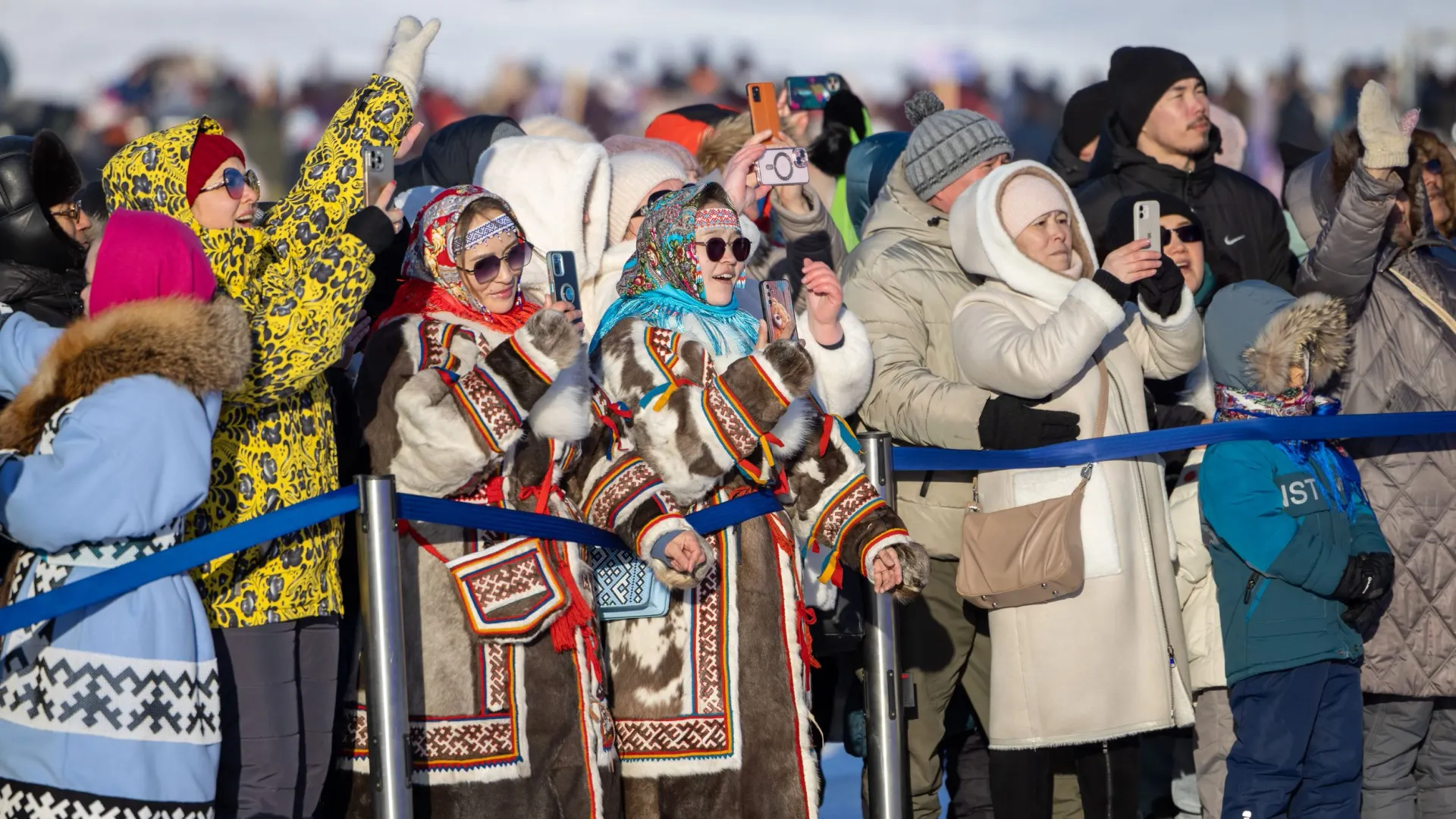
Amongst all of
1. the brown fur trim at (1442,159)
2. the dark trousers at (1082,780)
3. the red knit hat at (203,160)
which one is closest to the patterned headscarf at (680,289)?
the red knit hat at (203,160)

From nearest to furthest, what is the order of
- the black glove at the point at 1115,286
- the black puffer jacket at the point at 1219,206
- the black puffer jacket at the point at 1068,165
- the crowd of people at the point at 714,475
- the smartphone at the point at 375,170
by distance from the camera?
the crowd of people at the point at 714,475 < the smartphone at the point at 375,170 < the black glove at the point at 1115,286 < the black puffer jacket at the point at 1219,206 < the black puffer jacket at the point at 1068,165

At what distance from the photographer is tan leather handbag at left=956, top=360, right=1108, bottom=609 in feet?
15.8

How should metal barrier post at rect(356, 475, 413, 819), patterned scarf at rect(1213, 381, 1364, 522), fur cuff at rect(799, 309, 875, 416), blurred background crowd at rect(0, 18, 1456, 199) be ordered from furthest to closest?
blurred background crowd at rect(0, 18, 1456, 199)
patterned scarf at rect(1213, 381, 1364, 522)
fur cuff at rect(799, 309, 875, 416)
metal barrier post at rect(356, 475, 413, 819)

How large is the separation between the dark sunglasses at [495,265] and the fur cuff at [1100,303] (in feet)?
5.07

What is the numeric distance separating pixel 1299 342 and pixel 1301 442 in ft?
A: 1.00

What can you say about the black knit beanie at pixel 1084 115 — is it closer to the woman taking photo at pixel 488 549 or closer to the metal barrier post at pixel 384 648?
the woman taking photo at pixel 488 549

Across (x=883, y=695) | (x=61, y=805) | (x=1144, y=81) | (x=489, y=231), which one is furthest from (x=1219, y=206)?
(x=61, y=805)

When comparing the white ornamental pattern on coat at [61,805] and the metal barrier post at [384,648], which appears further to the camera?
the metal barrier post at [384,648]

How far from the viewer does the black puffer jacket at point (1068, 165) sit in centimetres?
759

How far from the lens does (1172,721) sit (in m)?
4.95

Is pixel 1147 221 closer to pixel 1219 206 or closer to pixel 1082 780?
pixel 1219 206

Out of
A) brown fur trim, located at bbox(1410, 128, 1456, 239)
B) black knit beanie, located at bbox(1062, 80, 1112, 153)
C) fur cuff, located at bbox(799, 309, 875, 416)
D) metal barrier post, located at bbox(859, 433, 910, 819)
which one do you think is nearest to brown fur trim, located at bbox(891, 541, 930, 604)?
metal barrier post, located at bbox(859, 433, 910, 819)

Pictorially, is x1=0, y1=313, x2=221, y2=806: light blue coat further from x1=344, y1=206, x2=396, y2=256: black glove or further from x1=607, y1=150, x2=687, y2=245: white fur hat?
x1=607, y1=150, x2=687, y2=245: white fur hat

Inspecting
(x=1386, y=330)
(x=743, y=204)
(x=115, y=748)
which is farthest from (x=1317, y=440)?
(x=115, y=748)
